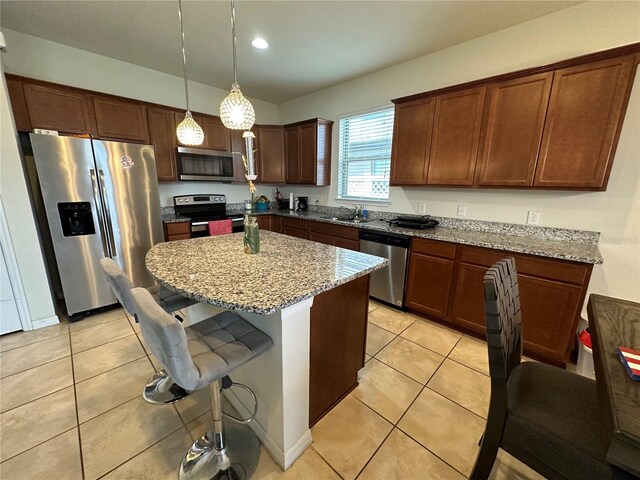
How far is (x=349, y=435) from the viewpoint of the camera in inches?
56.8

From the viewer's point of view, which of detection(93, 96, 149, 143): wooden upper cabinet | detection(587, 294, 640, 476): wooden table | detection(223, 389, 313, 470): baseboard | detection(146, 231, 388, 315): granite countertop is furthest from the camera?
detection(93, 96, 149, 143): wooden upper cabinet

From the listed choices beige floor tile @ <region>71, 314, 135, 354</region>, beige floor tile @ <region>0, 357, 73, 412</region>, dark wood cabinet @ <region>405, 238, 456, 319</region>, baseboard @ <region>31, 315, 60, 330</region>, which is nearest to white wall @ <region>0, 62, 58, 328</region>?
baseboard @ <region>31, 315, 60, 330</region>

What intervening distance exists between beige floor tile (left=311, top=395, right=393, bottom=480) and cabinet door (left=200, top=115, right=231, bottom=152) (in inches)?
143

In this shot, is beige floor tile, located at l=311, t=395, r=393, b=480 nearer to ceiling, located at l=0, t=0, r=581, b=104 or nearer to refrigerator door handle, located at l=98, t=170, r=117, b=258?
refrigerator door handle, located at l=98, t=170, r=117, b=258

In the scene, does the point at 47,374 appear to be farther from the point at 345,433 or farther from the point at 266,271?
the point at 345,433

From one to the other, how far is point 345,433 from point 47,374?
220 cm

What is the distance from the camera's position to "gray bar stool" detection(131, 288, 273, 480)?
2.70 ft

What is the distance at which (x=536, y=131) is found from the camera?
81.1 inches

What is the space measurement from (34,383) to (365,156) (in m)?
3.91

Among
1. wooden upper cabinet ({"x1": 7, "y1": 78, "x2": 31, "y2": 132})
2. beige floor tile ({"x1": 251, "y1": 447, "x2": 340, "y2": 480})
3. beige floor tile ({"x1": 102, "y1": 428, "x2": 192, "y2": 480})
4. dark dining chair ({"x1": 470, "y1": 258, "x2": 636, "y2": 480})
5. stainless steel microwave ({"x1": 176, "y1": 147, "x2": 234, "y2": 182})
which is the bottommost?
beige floor tile ({"x1": 102, "y1": 428, "x2": 192, "y2": 480})

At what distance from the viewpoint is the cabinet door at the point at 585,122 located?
1.75m

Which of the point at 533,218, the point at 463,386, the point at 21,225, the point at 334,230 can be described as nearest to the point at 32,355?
the point at 21,225

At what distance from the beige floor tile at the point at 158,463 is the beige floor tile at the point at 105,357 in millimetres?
926

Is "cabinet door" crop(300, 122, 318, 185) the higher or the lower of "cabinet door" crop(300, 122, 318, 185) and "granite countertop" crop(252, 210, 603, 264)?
the higher
